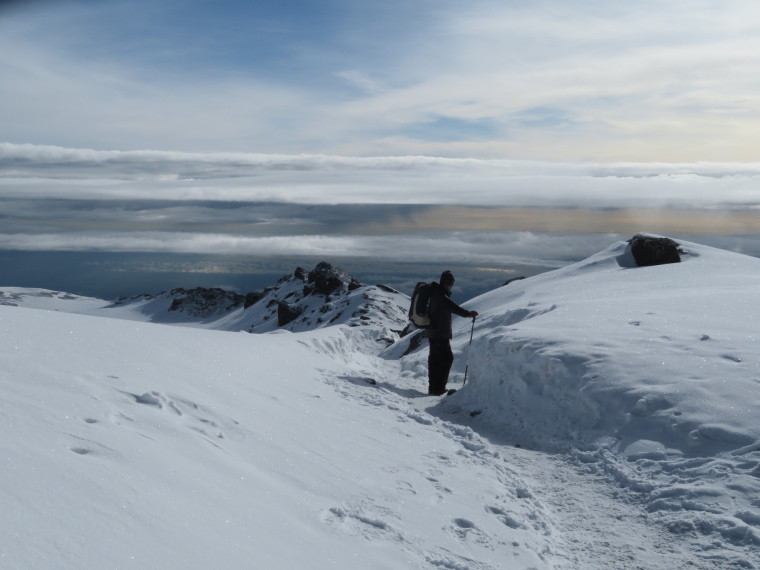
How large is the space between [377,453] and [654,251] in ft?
63.2

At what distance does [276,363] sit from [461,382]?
4601 millimetres

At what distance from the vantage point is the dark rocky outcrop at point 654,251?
22.8 m

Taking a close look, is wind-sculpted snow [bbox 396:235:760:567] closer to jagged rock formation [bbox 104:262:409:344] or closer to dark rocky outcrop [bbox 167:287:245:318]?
jagged rock formation [bbox 104:262:409:344]

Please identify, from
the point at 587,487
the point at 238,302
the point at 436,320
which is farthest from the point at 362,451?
the point at 238,302

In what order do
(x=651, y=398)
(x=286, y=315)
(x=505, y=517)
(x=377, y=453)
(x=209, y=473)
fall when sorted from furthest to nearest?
1. (x=286, y=315)
2. (x=651, y=398)
3. (x=377, y=453)
4. (x=505, y=517)
5. (x=209, y=473)

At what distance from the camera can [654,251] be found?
75.2ft

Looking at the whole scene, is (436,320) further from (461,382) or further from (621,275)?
(621,275)

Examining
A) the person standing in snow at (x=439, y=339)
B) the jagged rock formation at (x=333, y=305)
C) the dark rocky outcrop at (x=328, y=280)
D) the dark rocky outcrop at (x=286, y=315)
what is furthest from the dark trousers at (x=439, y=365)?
the dark rocky outcrop at (x=328, y=280)

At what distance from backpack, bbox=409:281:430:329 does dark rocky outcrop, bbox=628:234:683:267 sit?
13582 mm

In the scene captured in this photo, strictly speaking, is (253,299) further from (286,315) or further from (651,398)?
(651,398)

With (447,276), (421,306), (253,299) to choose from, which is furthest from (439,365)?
(253,299)

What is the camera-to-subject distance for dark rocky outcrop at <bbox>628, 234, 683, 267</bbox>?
74.9 feet

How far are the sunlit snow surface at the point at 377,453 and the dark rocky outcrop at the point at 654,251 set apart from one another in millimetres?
11384

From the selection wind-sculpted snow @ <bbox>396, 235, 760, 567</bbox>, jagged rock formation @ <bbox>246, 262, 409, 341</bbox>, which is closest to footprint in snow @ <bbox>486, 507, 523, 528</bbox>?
wind-sculpted snow @ <bbox>396, 235, 760, 567</bbox>
